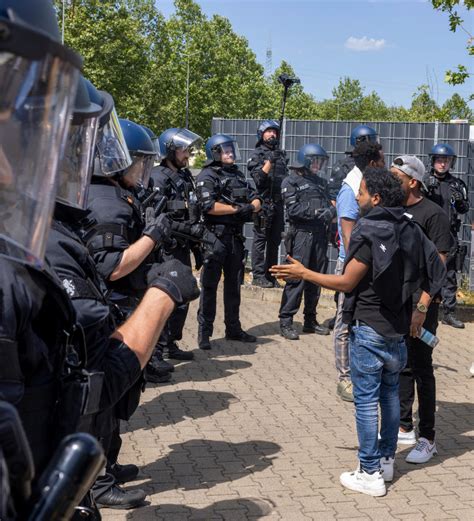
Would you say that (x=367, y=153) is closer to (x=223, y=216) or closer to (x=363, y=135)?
(x=363, y=135)

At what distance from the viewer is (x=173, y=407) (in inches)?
260

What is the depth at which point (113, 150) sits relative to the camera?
156 inches

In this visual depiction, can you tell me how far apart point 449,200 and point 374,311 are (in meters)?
5.40

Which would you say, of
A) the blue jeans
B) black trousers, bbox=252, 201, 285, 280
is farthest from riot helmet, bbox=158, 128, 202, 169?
black trousers, bbox=252, 201, 285, 280

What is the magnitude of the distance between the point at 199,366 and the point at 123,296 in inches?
108

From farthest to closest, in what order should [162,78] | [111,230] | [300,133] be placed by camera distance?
[162,78] < [300,133] < [111,230]

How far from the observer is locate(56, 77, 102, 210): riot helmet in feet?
7.34

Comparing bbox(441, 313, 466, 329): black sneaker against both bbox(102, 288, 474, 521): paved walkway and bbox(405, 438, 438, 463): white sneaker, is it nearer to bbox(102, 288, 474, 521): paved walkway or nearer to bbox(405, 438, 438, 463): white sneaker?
bbox(102, 288, 474, 521): paved walkway

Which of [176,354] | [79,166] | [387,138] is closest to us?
[79,166]

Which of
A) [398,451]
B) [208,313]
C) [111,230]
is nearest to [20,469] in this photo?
[111,230]

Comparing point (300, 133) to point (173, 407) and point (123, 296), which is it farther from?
point (123, 296)

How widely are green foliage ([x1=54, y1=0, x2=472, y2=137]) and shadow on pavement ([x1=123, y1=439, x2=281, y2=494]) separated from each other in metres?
18.3

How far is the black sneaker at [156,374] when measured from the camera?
7.29 meters

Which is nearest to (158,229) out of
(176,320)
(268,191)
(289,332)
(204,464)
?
(204,464)
